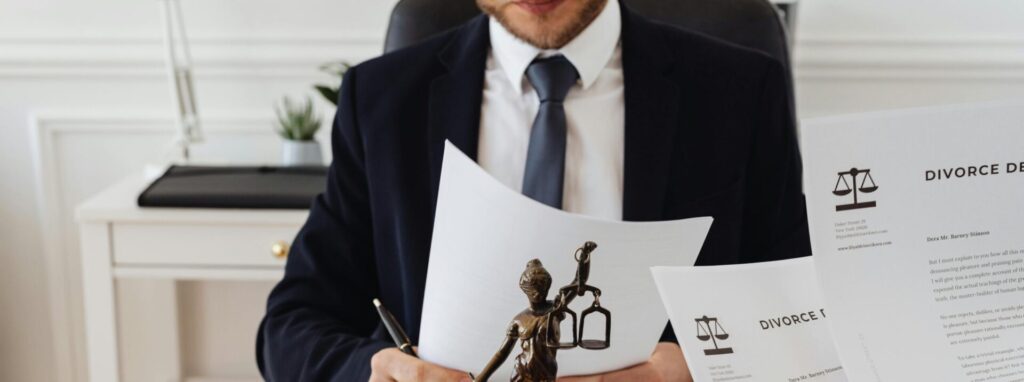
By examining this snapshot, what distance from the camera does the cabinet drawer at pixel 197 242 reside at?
62.6 inches

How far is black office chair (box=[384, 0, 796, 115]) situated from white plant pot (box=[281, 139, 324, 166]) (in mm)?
515

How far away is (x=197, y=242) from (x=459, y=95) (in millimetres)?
599

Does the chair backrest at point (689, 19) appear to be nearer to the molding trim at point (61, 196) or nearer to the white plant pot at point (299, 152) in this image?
the white plant pot at point (299, 152)

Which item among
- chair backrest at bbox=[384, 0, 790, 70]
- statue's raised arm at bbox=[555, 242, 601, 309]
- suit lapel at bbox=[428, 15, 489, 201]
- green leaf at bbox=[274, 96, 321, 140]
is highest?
chair backrest at bbox=[384, 0, 790, 70]

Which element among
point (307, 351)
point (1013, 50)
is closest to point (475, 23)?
point (307, 351)

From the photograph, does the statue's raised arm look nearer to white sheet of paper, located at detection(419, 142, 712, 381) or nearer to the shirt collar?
white sheet of paper, located at detection(419, 142, 712, 381)

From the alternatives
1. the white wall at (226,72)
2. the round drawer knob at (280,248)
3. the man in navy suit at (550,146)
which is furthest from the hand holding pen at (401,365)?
the white wall at (226,72)

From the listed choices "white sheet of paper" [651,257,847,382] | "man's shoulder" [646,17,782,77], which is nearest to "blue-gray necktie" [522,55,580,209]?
"man's shoulder" [646,17,782,77]

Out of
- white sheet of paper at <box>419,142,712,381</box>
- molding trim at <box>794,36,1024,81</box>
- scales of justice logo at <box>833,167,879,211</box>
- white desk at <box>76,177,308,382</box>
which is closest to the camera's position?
scales of justice logo at <box>833,167,879,211</box>

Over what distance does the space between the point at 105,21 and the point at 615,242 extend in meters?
1.56

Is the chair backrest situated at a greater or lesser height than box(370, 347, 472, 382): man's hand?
greater

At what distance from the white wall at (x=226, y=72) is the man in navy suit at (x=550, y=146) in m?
0.78

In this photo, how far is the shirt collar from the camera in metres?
1.16

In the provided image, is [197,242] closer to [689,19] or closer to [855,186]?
[689,19]
